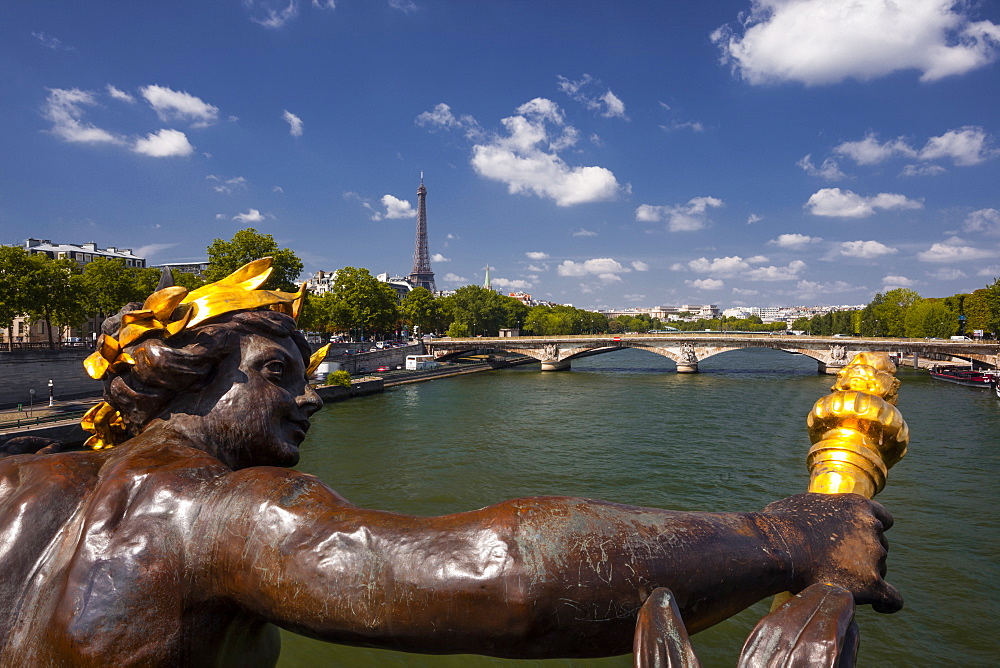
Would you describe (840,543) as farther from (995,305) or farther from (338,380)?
(995,305)

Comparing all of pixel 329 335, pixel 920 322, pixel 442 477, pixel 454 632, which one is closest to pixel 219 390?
pixel 454 632

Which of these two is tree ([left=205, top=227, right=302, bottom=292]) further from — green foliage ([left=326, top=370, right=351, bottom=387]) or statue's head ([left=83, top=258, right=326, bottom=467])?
statue's head ([left=83, top=258, right=326, bottom=467])

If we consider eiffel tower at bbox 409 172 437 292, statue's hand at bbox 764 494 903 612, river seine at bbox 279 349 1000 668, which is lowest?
river seine at bbox 279 349 1000 668

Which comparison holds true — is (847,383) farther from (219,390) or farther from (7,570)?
(7,570)

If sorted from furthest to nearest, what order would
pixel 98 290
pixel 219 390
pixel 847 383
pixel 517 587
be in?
pixel 98 290 < pixel 847 383 < pixel 219 390 < pixel 517 587

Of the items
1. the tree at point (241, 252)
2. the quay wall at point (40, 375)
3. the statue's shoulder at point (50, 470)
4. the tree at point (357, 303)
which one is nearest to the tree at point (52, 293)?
the quay wall at point (40, 375)

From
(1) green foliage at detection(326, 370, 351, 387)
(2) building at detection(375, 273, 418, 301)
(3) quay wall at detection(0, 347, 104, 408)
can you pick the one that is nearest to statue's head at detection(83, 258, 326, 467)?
(3) quay wall at detection(0, 347, 104, 408)

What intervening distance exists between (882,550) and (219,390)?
1.60m

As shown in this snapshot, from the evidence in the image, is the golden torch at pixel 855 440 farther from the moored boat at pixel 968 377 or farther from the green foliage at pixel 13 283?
the moored boat at pixel 968 377

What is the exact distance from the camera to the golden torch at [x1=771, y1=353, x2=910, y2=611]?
1.70 meters

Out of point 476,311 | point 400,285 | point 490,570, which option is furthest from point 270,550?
point 400,285

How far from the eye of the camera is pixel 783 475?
52.6 feet

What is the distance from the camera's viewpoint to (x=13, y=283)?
26.5 m

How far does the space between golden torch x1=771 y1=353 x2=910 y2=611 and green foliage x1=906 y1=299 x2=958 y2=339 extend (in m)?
72.9
